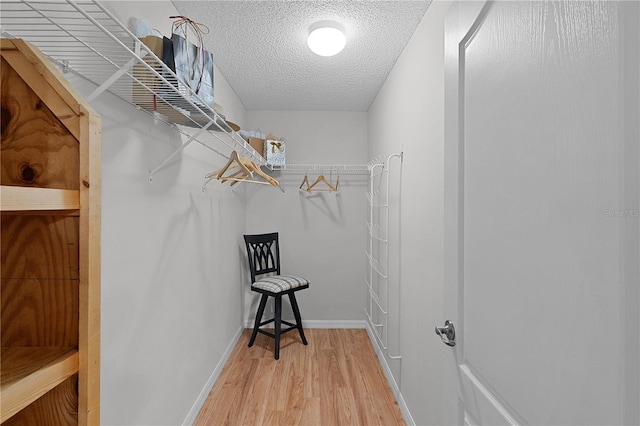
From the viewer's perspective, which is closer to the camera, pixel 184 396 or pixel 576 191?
pixel 576 191

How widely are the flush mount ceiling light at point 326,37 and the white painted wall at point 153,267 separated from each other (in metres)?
0.80

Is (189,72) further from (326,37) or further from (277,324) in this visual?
(277,324)

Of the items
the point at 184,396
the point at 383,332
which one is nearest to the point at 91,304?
the point at 184,396

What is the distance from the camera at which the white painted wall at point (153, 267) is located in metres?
1.24

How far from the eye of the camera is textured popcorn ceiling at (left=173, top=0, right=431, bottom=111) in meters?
1.77

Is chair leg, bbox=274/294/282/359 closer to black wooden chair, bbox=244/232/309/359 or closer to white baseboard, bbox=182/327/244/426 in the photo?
black wooden chair, bbox=244/232/309/359

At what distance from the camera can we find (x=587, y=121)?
55 centimetres

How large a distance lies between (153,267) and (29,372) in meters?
1.09

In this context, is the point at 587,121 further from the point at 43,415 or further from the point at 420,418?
the point at 420,418

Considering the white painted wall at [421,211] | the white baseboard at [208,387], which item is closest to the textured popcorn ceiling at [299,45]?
the white painted wall at [421,211]

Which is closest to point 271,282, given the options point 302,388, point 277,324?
point 277,324

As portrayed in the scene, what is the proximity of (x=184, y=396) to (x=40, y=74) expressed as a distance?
194 centimetres

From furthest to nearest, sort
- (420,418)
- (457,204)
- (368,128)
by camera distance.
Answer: (368,128) → (420,418) → (457,204)

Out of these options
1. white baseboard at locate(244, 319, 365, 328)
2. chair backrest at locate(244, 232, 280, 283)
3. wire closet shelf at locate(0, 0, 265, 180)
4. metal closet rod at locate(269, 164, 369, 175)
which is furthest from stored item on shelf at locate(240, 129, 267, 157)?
white baseboard at locate(244, 319, 365, 328)
